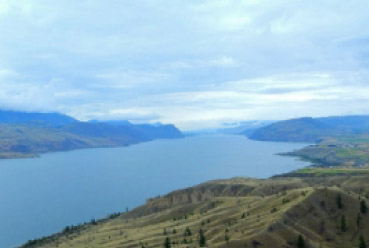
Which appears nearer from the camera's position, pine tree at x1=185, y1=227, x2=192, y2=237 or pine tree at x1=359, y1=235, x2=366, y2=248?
pine tree at x1=359, y1=235, x2=366, y2=248

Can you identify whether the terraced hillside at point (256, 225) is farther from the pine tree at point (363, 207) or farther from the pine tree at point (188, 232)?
the pine tree at point (363, 207)

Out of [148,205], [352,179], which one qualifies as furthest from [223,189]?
[352,179]

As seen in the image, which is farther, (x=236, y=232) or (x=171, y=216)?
(x=171, y=216)

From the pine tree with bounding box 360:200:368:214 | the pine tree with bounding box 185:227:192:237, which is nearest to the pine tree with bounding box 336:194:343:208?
the pine tree with bounding box 360:200:368:214

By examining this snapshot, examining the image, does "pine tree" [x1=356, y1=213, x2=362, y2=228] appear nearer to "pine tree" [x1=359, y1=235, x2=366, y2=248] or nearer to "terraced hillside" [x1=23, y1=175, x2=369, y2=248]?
"terraced hillside" [x1=23, y1=175, x2=369, y2=248]

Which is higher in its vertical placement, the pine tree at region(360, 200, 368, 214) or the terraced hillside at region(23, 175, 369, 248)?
the pine tree at region(360, 200, 368, 214)

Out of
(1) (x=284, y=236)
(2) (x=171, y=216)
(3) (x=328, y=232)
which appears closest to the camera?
(1) (x=284, y=236)

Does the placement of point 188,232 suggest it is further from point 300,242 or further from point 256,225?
point 300,242

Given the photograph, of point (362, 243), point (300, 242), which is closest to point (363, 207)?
Answer: point (362, 243)

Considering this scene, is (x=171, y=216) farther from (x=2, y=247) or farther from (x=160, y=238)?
(x=2, y=247)
